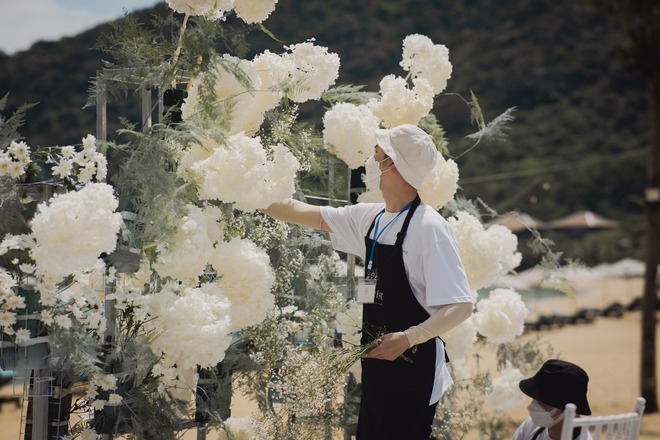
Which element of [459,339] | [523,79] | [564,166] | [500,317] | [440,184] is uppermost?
[523,79]

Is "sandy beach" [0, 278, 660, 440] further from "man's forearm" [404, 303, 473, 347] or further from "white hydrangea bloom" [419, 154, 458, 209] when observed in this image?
"man's forearm" [404, 303, 473, 347]

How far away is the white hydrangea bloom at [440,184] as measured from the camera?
3486mm

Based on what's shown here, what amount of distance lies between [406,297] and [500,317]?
141 centimetres

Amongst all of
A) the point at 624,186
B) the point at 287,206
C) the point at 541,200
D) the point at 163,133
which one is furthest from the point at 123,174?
the point at 624,186

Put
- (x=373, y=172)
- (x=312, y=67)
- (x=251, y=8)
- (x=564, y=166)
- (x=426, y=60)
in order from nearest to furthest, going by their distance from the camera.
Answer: (x=373, y=172), (x=251, y=8), (x=312, y=67), (x=426, y=60), (x=564, y=166)

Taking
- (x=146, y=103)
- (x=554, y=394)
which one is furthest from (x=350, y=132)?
(x=554, y=394)

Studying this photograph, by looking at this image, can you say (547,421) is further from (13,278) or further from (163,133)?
(13,278)

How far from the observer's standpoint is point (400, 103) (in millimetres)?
Answer: 3584

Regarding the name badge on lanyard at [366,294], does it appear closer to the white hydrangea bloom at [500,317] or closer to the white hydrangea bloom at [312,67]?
the white hydrangea bloom at [312,67]

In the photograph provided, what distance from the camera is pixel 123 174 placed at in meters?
2.73

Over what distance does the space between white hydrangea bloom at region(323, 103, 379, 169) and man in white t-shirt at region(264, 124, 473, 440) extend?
29.7 inches

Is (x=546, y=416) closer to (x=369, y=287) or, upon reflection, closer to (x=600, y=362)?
(x=369, y=287)

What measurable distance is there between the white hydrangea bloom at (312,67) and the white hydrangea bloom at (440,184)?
65cm

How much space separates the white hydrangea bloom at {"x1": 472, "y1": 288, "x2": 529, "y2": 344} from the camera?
3.83m
